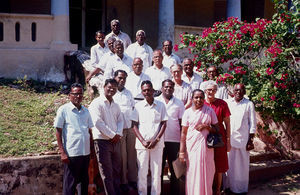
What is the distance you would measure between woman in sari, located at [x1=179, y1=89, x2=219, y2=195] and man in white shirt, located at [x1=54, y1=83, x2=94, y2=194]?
1.29m

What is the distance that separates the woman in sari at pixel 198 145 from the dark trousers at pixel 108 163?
2.93ft

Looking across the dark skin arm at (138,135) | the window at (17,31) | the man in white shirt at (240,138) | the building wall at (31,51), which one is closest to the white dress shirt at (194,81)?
the man in white shirt at (240,138)

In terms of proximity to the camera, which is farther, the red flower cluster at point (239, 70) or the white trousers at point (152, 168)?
the red flower cluster at point (239, 70)

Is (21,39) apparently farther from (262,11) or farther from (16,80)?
(262,11)

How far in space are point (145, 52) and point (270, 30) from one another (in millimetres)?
2322

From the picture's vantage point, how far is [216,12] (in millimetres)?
14539

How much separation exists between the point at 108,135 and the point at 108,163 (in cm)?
37

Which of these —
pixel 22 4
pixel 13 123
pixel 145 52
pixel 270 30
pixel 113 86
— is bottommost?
pixel 13 123

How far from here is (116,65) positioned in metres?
6.02

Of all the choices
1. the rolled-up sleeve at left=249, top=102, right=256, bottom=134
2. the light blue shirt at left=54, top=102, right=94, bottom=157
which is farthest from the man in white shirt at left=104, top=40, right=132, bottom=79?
the rolled-up sleeve at left=249, top=102, right=256, bottom=134

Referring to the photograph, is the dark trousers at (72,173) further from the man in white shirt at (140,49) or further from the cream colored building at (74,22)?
the cream colored building at (74,22)

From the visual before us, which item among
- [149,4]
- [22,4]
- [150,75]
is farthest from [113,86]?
[149,4]

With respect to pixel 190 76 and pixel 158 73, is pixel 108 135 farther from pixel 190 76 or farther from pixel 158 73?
pixel 190 76

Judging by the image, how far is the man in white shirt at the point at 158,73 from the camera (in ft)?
19.1
